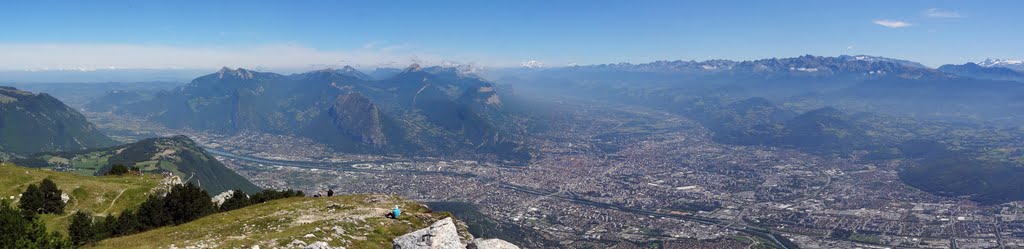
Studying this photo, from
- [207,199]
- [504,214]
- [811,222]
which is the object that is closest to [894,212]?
[811,222]

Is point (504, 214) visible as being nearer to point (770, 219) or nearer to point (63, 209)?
point (770, 219)

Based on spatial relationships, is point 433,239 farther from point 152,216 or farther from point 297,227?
point 152,216

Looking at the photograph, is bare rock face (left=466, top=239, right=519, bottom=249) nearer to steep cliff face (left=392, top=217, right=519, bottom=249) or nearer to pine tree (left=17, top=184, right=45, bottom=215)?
steep cliff face (left=392, top=217, right=519, bottom=249)

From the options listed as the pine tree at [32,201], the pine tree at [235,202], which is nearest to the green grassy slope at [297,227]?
the pine tree at [235,202]

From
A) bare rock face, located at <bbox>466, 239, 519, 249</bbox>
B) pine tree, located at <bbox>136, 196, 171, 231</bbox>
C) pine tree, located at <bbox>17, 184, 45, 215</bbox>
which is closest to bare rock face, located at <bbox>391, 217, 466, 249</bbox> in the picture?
bare rock face, located at <bbox>466, 239, 519, 249</bbox>

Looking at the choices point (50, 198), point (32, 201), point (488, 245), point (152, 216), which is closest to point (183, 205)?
point (152, 216)
